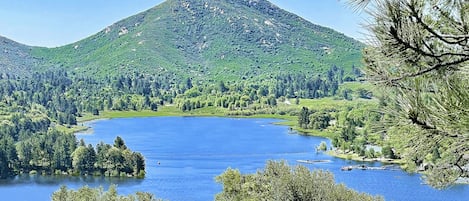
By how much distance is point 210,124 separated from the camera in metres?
115

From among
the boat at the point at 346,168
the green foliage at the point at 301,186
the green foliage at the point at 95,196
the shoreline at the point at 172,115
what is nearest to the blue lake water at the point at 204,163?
the boat at the point at 346,168

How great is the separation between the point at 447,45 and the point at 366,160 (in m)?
63.4

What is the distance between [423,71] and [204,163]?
57716 millimetres

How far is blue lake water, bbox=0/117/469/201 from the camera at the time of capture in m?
45.0

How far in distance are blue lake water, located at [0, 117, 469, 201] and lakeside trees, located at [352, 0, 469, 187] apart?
3673 centimetres

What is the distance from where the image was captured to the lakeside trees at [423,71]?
14.0ft

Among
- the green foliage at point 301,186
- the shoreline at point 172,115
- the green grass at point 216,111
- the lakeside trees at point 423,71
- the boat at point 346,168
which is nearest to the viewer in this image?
the lakeside trees at point 423,71

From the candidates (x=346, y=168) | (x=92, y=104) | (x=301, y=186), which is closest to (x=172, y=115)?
(x=92, y=104)

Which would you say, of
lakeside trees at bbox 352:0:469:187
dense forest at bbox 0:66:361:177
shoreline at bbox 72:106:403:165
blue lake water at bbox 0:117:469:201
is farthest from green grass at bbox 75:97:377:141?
lakeside trees at bbox 352:0:469:187

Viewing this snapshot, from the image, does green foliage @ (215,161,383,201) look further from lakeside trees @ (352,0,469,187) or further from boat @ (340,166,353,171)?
boat @ (340,166,353,171)

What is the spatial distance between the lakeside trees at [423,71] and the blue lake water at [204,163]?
3673 cm

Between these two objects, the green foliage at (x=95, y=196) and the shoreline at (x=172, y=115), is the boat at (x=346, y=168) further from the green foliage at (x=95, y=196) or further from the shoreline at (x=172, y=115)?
the green foliage at (x=95, y=196)

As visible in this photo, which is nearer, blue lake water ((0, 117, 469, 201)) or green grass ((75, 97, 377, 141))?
blue lake water ((0, 117, 469, 201))

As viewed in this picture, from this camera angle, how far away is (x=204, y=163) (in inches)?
2435
